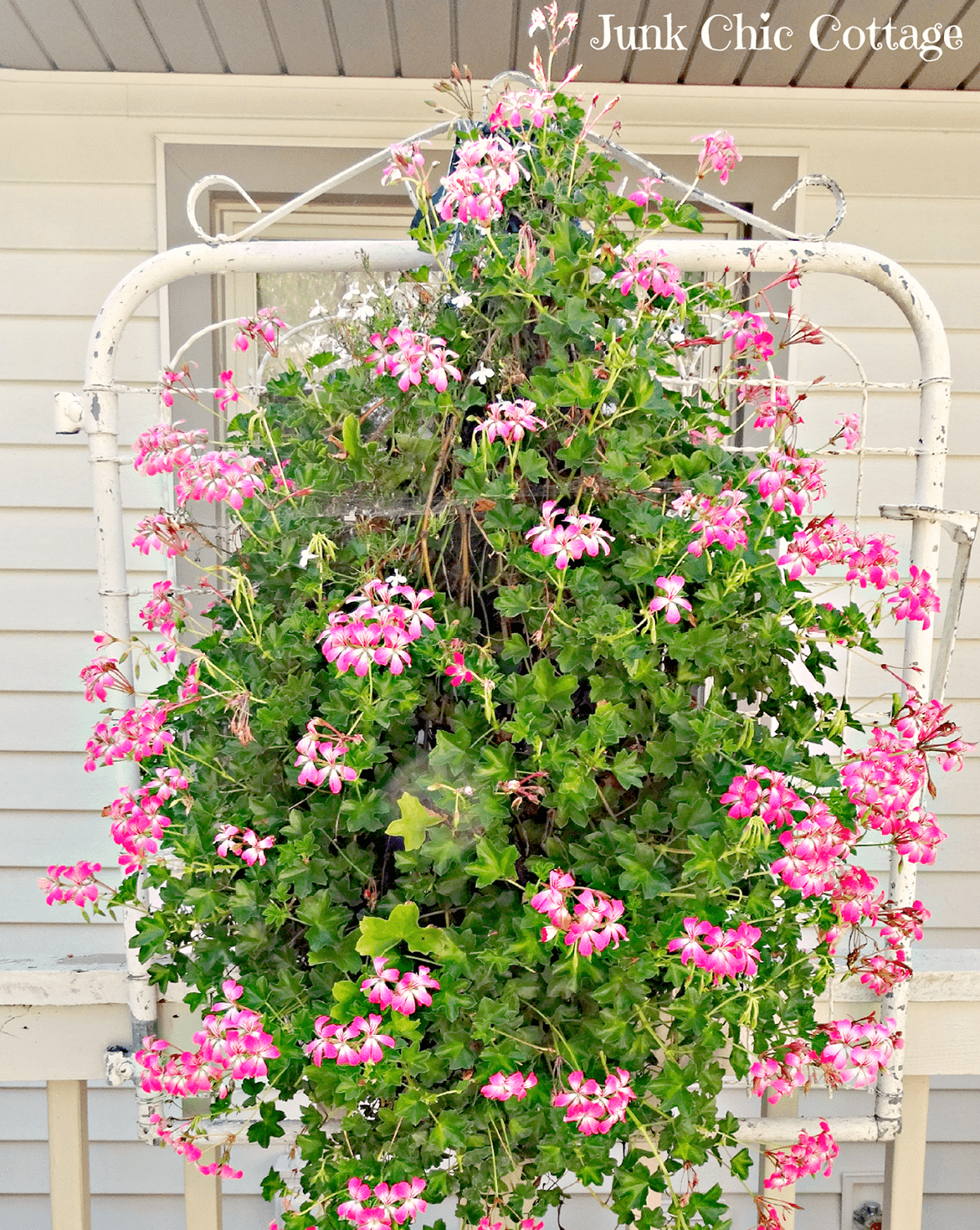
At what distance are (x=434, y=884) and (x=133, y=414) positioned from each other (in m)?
1.78

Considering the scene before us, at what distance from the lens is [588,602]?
0.81m

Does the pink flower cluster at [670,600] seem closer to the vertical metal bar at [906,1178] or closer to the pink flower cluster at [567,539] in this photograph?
the pink flower cluster at [567,539]

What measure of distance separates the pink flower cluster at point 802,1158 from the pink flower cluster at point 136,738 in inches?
30.7

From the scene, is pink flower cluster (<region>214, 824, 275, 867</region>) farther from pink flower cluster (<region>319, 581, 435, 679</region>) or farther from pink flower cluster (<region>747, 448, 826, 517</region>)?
pink flower cluster (<region>747, 448, 826, 517</region>)

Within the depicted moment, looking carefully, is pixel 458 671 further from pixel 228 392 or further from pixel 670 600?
pixel 228 392

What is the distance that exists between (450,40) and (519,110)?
1252mm

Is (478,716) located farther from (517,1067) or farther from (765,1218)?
(765,1218)

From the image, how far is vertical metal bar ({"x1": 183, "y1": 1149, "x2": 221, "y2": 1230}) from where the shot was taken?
1.14 m

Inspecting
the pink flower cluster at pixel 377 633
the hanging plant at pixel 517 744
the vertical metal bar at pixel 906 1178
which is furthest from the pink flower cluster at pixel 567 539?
the vertical metal bar at pixel 906 1178

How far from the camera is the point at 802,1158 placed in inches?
38.7

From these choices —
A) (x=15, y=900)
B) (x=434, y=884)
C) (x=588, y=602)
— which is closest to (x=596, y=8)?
(x=588, y=602)

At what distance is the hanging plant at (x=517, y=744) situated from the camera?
79 centimetres

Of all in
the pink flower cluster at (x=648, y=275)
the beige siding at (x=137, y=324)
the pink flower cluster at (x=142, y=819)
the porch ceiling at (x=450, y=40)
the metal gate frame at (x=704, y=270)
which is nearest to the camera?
the pink flower cluster at (x=648, y=275)

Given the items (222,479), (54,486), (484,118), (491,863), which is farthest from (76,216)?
(491,863)
